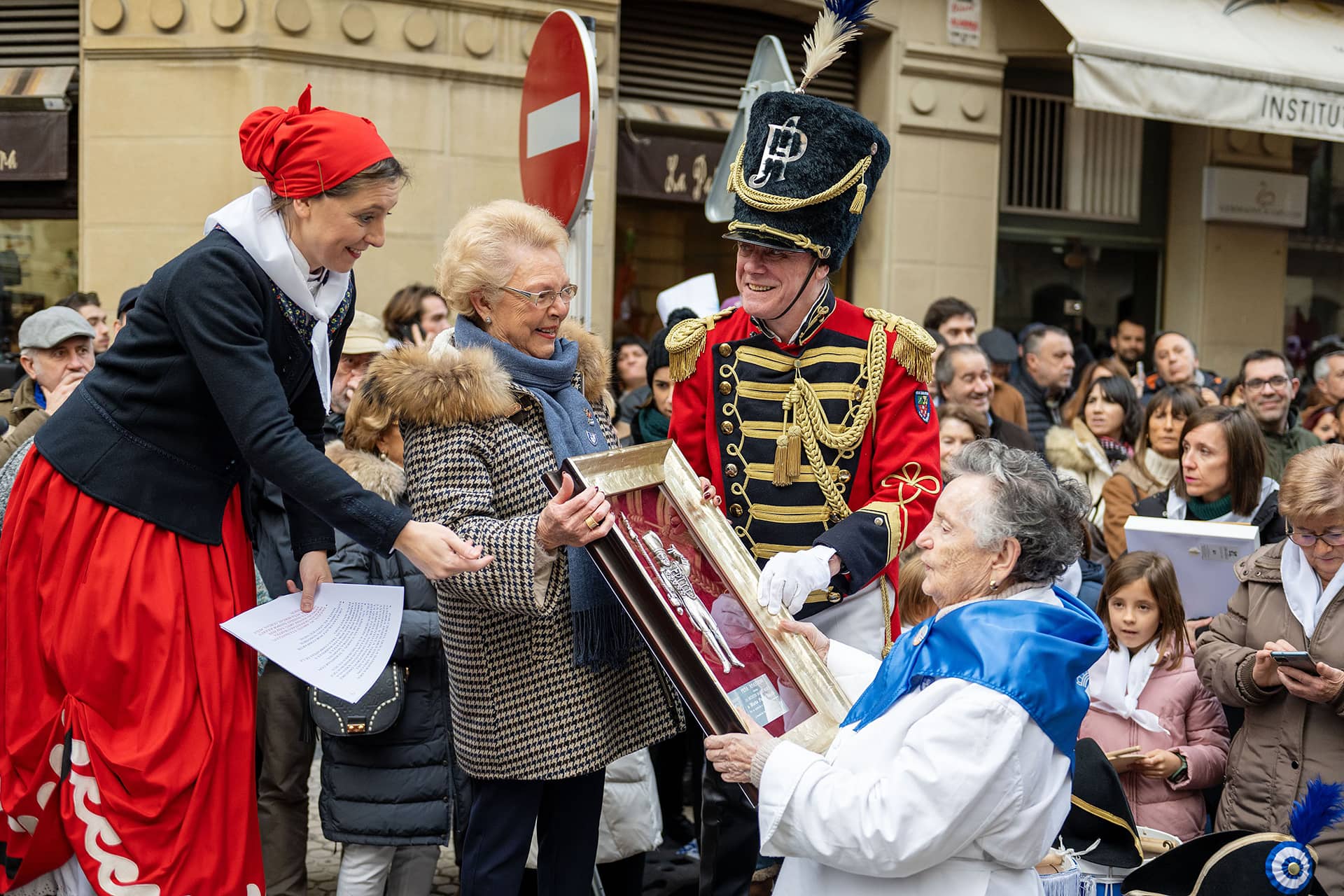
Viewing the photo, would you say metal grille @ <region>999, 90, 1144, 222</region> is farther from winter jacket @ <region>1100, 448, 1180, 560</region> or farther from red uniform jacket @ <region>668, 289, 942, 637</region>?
red uniform jacket @ <region>668, 289, 942, 637</region>

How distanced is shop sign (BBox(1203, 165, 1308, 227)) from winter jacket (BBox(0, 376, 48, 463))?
10.6 meters

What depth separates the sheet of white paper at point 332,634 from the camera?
2949mm

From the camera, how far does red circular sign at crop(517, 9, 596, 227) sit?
440cm

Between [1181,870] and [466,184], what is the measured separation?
678 centimetres

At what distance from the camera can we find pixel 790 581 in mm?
3080

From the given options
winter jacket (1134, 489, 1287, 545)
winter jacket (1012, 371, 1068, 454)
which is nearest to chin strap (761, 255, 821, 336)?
winter jacket (1134, 489, 1287, 545)

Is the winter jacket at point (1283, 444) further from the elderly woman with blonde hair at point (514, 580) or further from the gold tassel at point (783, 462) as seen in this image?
the elderly woman with blonde hair at point (514, 580)

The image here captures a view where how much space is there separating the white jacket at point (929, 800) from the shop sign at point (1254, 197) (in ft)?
38.0

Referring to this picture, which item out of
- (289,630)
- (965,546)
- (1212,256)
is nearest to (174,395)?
(289,630)

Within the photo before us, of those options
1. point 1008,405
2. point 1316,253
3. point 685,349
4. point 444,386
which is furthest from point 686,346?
point 1316,253

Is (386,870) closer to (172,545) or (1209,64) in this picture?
(172,545)

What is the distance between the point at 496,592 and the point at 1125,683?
235 cm

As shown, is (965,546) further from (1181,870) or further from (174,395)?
(174,395)

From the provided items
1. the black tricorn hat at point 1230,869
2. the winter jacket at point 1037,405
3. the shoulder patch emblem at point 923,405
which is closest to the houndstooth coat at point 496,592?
the shoulder patch emblem at point 923,405
